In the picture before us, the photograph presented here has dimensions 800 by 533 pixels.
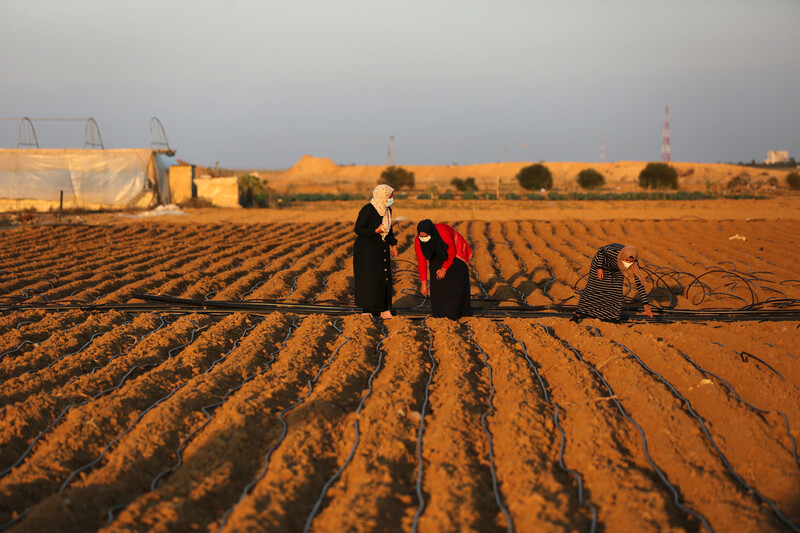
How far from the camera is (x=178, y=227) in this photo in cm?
1395

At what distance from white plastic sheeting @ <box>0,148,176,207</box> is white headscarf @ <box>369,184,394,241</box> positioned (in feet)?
50.6

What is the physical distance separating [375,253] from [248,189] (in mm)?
16578

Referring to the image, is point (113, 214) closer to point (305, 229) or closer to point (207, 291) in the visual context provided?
point (305, 229)

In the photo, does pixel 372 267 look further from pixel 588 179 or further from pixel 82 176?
pixel 588 179

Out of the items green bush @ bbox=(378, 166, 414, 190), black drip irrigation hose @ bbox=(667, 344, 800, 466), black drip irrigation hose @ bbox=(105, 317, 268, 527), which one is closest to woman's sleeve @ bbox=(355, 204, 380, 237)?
black drip irrigation hose @ bbox=(105, 317, 268, 527)

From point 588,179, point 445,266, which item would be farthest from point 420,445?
point 588,179

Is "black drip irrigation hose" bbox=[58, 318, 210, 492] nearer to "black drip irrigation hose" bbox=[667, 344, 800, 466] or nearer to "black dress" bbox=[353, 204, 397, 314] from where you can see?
"black dress" bbox=[353, 204, 397, 314]

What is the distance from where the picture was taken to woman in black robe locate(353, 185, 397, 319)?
5.29m

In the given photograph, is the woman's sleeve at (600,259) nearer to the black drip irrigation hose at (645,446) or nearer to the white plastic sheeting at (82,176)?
the black drip irrigation hose at (645,446)

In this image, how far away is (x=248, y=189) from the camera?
21219 mm

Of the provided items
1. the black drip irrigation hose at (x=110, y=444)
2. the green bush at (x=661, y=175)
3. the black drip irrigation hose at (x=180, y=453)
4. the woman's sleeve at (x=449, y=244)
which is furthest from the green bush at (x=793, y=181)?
the black drip irrigation hose at (x=110, y=444)

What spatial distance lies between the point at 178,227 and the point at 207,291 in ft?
24.7

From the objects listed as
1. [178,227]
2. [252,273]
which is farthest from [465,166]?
[252,273]

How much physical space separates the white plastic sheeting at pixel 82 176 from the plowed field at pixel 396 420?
13150 mm
